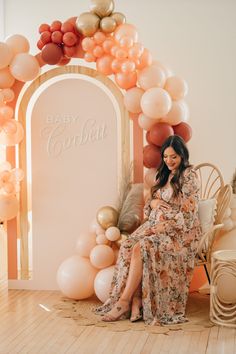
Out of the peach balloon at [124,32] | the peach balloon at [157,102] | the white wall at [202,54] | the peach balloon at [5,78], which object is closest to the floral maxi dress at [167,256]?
the peach balloon at [157,102]

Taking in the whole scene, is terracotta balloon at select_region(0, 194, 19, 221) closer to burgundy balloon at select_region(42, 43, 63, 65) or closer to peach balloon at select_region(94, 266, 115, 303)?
peach balloon at select_region(94, 266, 115, 303)

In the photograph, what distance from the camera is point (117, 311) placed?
451 centimetres

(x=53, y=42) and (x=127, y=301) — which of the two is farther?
(x=53, y=42)

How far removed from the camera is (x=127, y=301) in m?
4.54

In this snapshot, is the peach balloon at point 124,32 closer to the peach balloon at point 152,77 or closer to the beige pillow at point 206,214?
the peach balloon at point 152,77

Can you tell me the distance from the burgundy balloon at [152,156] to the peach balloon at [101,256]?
2.55ft

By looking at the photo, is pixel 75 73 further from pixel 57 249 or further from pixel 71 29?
pixel 57 249

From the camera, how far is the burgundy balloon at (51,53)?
16.5 ft

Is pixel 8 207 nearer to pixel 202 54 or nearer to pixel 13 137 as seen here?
pixel 13 137

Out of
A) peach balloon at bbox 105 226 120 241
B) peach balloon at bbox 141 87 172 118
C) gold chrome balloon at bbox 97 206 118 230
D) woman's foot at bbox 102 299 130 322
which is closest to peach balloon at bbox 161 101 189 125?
peach balloon at bbox 141 87 172 118

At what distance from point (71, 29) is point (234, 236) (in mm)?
2192

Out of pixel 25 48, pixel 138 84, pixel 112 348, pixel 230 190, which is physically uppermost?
pixel 25 48

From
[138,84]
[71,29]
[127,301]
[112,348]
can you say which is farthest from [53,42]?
[112,348]

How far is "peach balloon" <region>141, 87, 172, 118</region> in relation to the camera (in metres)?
4.80
